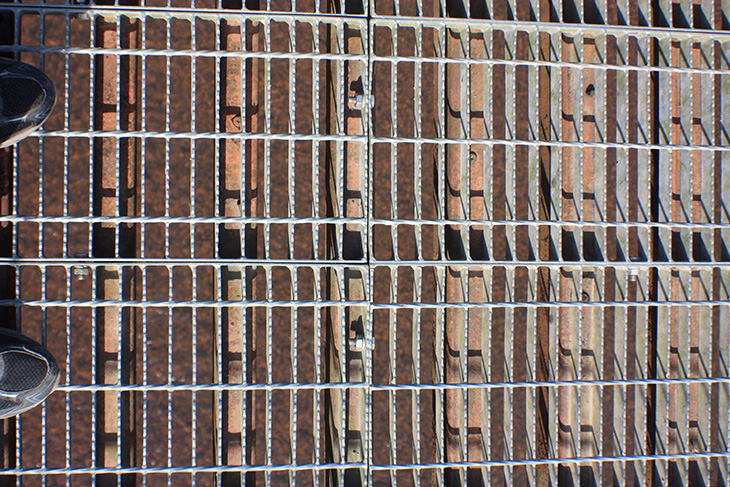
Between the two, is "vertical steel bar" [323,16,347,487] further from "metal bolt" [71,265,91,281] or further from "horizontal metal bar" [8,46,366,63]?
"metal bolt" [71,265,91,281]

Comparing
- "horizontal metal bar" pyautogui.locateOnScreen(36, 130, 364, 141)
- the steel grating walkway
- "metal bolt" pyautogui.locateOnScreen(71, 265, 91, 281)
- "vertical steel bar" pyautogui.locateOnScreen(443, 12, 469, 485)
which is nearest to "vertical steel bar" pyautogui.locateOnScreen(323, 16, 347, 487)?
the steel grating walkway

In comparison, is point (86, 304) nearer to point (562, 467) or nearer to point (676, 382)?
point (562, 467)

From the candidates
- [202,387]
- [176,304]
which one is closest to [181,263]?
[176,304]

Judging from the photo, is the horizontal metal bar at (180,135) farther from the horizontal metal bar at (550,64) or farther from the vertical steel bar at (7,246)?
the horizontal metal bar at (550,64)

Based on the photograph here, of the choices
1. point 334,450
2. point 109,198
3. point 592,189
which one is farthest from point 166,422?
point 592,189

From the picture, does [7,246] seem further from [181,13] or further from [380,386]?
[380,386]

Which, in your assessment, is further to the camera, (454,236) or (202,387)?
(454,236)
